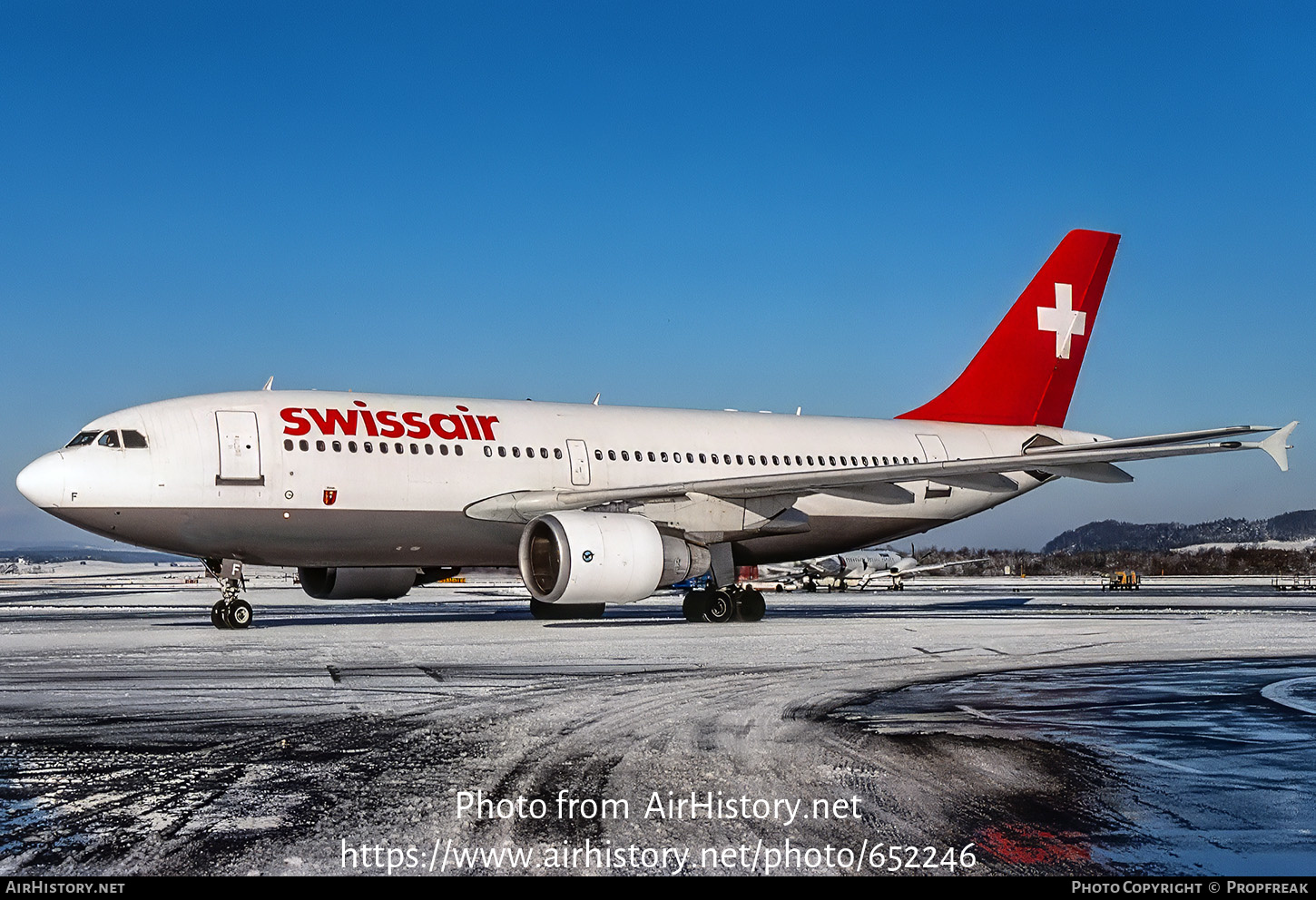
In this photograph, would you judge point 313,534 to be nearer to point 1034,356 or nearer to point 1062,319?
point 1034,356

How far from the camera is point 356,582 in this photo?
66.8 ft

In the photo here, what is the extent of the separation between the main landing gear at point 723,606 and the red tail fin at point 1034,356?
304 inches

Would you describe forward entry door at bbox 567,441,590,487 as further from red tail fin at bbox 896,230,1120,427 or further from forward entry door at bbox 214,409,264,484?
red tail fin at bbox 896,230,1120,427

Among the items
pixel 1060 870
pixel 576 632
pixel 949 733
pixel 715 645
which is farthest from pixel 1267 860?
pixel 576 632

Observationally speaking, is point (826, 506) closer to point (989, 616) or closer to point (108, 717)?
point (989, 616)

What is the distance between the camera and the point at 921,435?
2455 cm

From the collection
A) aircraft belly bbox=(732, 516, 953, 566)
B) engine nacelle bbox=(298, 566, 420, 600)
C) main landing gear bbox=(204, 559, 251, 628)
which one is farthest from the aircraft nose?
aircraft belly bbox=(732, 516, 953, 566)

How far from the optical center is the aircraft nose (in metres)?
16.6

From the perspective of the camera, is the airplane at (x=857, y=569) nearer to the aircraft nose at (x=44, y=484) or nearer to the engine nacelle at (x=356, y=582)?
the engine nacelle at (x=356, y=582)

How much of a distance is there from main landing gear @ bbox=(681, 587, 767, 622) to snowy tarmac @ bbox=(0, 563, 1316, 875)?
625cm

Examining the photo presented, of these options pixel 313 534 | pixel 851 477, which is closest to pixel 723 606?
Result: pixel 851 477

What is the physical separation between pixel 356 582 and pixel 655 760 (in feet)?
49.1

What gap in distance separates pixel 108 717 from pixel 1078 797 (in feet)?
20.1

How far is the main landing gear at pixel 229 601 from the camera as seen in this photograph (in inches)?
706
